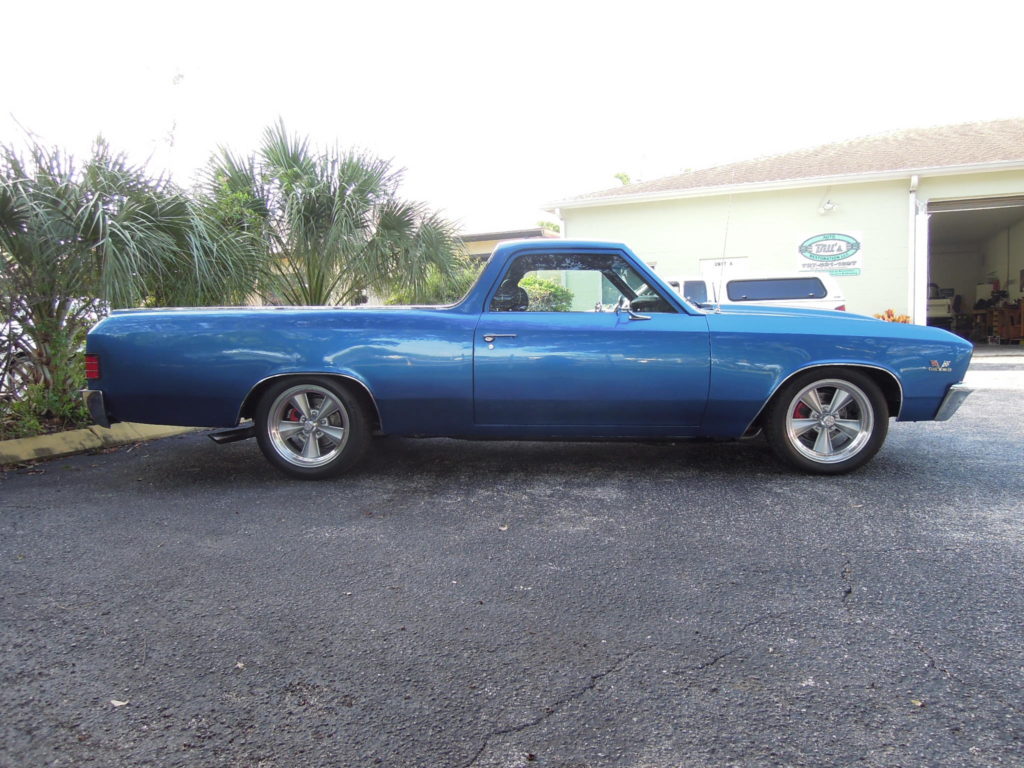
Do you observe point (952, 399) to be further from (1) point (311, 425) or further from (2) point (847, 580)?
(1) point (311, 425)

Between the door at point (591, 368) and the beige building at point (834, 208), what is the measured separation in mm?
9881

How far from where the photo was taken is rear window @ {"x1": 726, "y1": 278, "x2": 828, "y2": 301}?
10383 millimetres

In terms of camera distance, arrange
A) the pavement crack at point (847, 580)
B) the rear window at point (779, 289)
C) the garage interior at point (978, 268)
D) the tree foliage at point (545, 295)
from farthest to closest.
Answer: the garage interior at point (978, 268), the rear window at point (779, 289), the tree foliage at point (545, 295), the pavement crack at point (847, 580)

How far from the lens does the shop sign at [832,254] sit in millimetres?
14609

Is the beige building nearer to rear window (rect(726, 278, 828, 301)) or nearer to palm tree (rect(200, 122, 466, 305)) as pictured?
rear window (rect(726, 278, 828, 301))

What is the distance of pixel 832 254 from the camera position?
14.7 metres

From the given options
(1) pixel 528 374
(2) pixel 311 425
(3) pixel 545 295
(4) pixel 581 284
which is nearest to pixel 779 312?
(4) pixel 581 284

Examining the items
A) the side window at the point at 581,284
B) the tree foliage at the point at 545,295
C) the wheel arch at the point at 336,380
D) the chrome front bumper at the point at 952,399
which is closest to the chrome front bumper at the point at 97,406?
the wheel arch at the point at 336,380

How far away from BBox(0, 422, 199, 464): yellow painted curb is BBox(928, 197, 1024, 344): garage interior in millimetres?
15680

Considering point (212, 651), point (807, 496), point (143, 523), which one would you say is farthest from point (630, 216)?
point (212, 651)

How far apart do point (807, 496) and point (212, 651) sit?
124 inches

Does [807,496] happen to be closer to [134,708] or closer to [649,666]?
[649,666]

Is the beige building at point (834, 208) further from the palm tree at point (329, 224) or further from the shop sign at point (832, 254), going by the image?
the palm tree at point (329, 224)

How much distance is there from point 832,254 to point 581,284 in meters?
12.1
